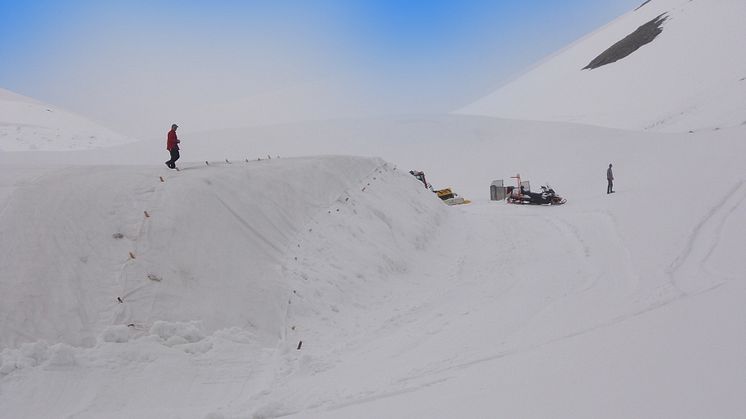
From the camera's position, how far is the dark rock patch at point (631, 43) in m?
63.7

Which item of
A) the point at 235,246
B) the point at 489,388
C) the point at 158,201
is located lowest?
the point at 489,388

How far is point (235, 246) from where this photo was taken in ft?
31.3

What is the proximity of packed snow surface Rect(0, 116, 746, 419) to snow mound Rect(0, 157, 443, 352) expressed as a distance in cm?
4

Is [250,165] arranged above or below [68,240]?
above

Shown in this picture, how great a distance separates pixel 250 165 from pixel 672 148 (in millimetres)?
23426

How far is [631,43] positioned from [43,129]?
64.5 metres

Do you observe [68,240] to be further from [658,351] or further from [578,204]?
[578,204]

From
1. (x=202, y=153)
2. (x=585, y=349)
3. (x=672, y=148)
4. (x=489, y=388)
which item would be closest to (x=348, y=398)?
(x=489, y=388)

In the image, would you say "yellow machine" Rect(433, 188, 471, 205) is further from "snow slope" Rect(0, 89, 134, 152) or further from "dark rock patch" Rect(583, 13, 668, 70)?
"dark rock patch" Rect(583, 13, 668, 70)

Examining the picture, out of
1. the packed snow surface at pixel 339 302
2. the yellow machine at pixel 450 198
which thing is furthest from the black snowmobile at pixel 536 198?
the packed snow surface at pixel 339 302

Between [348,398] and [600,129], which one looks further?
[600,129]

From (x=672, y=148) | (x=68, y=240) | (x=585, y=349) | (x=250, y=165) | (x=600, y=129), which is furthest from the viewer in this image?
(x=600, y=129)

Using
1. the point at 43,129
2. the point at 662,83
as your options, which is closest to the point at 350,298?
the point at 43,129

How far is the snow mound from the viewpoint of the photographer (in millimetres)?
7340
